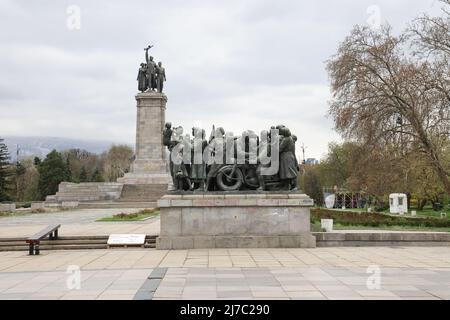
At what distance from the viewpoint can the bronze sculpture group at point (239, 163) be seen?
1811cm

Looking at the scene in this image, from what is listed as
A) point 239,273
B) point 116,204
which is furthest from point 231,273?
point 116,204

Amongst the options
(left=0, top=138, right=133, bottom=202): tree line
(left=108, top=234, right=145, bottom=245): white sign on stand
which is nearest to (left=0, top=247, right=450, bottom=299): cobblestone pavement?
(left=108, top=234, right=145, bottom=245): white sign on stand

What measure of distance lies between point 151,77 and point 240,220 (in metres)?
43.2

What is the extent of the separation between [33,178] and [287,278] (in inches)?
3707

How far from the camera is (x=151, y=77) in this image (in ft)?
192

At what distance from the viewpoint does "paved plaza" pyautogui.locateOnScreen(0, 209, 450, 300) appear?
9781 millimetres

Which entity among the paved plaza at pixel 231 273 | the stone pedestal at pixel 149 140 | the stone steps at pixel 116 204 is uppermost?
the stone pedestal at pixel 149 140

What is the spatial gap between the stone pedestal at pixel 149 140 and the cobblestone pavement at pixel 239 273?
40.9 m

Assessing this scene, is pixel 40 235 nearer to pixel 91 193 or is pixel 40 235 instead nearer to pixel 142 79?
pixel 91 193

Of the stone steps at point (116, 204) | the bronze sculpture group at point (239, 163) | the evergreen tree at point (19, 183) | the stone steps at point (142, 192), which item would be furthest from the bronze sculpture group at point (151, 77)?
the bronze sculpture group at point (239, 163)

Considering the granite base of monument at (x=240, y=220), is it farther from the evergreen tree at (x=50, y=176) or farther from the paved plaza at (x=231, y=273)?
the evergreen tree at (x=50, y=176)

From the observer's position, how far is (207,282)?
10898 mm

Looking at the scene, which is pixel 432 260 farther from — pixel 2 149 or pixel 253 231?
pixel 2 149
